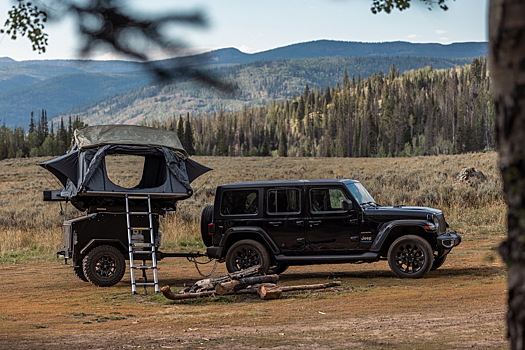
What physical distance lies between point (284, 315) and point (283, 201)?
4.67m

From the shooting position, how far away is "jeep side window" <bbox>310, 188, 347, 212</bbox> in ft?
53.1

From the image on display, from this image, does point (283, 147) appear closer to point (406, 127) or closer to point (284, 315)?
point (406, 127)

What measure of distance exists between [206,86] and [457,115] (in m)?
180

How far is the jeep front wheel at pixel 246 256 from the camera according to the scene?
16188 mm

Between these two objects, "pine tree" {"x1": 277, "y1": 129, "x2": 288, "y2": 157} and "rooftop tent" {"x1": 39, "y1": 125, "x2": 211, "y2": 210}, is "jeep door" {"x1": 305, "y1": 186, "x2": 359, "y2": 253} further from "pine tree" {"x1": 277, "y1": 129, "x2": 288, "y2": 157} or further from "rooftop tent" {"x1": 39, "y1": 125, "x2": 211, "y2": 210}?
"pine tree" {"x1": 277, "y1": 129, "x2": 288, "y2": 157}

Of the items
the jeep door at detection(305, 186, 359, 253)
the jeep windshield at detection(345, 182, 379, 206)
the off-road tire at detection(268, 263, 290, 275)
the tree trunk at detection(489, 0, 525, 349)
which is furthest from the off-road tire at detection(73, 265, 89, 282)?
the tree trunk at detection(489, 0, 525, 349)

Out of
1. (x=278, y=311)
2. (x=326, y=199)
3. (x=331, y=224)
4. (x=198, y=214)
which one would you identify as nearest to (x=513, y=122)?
(x=278, y=311)

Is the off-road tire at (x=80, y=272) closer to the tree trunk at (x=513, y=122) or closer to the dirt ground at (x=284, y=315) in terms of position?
the dirt ground at (x=284, y=315)

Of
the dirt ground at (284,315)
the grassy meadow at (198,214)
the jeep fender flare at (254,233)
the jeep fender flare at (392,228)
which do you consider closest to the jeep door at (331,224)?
the jeep fender flare at (392,228)

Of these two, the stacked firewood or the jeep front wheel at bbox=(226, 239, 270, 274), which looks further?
the jeep front wheel at bbox=(226, 239, 270, 274)

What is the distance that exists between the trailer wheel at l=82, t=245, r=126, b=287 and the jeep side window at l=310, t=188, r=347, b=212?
13.4 feet

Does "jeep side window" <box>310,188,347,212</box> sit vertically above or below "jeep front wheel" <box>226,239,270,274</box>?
above

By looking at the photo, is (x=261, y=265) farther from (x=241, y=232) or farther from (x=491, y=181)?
(x=491, y=181)

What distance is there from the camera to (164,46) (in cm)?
371
